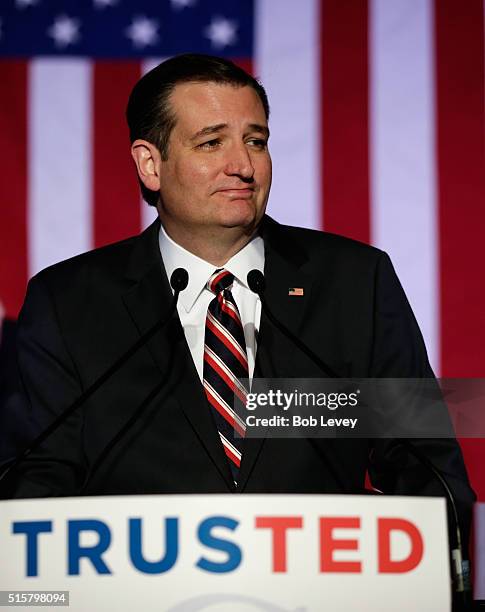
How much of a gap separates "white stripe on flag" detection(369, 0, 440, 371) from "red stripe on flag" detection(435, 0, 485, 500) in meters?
0.03

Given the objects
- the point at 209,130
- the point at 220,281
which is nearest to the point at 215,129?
the point at 209,130

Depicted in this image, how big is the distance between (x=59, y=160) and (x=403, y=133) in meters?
0.81

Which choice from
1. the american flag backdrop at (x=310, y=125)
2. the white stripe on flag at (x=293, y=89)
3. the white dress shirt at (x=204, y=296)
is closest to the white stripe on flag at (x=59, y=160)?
the american flag backdrop at (x=310, y=125)

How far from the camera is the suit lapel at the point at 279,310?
5.39ft

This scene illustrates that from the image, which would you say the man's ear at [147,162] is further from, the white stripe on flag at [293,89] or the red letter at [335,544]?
the red letter at [335,544]

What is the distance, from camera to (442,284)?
88.5 inches

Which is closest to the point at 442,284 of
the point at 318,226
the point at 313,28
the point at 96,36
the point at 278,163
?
the point at 318,226

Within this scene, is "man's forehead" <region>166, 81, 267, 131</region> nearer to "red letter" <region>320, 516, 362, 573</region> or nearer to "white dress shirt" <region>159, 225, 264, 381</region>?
"white dress shirt" <region>159, 225, 264, 381</region>

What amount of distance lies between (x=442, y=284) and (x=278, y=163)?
18.7 inches

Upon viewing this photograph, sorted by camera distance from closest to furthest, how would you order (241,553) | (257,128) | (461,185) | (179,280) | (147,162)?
(241,553) < (179,280) < (257,128) < (147,162) < (461,185)

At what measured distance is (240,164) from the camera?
1681 millimetres

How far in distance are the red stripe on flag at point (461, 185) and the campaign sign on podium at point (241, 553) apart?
46.3 inches

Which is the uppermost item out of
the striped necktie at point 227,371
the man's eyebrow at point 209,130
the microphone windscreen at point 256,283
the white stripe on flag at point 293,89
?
the white stripe on flag at point 293,89

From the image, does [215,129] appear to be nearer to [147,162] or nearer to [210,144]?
[210,144]
